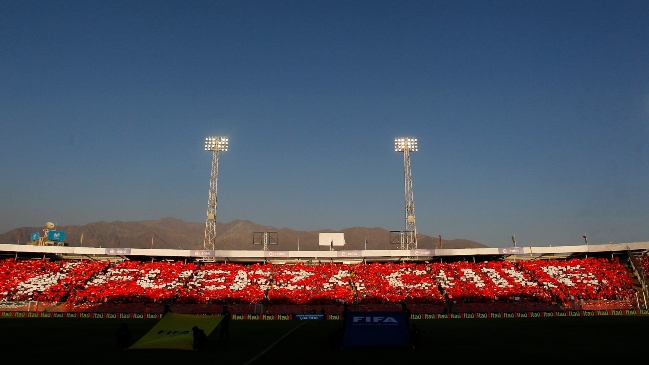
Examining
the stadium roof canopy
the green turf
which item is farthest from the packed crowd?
the green turf

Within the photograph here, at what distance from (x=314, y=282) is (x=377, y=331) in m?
44.1

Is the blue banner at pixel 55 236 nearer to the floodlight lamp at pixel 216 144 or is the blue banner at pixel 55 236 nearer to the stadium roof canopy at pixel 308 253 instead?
the stadium roof canopy at pixel 308 253

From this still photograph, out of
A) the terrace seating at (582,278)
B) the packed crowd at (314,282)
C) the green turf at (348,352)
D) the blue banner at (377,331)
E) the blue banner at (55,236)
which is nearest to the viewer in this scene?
the green turf at (348,352)

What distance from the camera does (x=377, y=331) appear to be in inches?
651

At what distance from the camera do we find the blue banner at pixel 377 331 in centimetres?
1652

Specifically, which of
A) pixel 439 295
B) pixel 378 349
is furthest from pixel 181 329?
pixel 439 295

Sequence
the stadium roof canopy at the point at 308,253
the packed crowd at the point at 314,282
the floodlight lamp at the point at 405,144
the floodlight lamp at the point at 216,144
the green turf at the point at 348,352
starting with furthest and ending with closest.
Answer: the floodlight lamp at the point at 216,144
the floodlight lamp at the point at 405,144
the stadium roof canopy at the point at 308,253
the packed crowd at the point at 314,282
the green turf at the point at 348,352

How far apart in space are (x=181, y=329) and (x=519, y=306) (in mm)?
43031

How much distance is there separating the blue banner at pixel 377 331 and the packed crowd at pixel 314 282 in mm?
34735

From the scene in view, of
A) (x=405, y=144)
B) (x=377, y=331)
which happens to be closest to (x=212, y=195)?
(x=405, y=144)

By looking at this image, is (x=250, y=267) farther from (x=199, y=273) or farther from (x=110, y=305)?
(x=110, y=305)

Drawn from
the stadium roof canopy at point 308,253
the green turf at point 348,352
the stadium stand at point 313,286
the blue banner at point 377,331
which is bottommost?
the stadium stand at point 313,286

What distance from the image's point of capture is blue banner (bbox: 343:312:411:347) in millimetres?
16516

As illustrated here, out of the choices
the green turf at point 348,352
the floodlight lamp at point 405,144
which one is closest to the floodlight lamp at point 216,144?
the floodlight lamp at point 405,144
